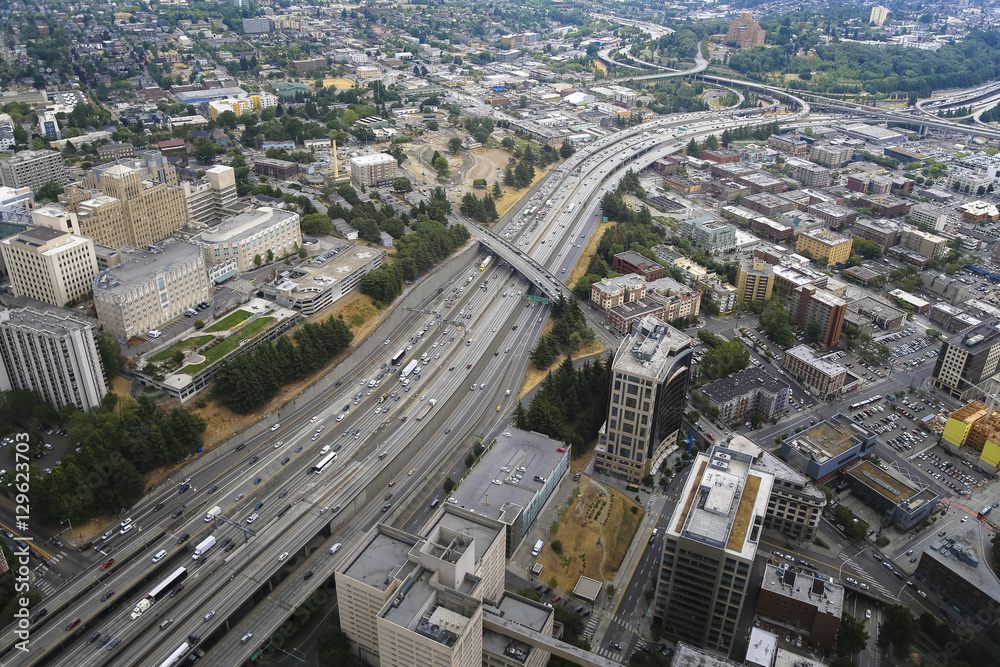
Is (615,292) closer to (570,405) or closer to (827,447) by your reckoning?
(570,405)

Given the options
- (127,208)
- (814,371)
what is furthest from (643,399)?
(127,208)

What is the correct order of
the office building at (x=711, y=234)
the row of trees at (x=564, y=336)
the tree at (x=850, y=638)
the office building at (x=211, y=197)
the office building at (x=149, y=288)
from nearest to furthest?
the tree at (x=850, y=638)
the office building at (x=149, y=288)
the row of trees at (x=564, y=336)
the office building at (x=211, y=197)
the office building at (x=711, y=234)

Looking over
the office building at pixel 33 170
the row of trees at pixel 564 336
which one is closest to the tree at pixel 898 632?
the row of trees at pixel 564 336

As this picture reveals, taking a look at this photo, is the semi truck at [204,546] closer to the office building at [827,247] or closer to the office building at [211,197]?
the office building at [211,197]

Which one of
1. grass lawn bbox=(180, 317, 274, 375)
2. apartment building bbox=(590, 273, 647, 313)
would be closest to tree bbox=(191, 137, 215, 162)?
grass lawn bbox=(180, 317, 274, 375)

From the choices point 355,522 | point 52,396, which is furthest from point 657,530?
point 52,396

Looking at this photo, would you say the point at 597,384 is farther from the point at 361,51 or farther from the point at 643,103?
the point at 361,51

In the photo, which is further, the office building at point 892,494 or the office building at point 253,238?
the office building at point 253,238
